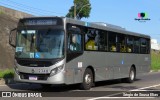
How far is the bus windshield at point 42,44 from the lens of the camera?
1612 centimetres

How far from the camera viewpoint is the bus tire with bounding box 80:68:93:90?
17.7m

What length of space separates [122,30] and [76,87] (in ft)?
16.3

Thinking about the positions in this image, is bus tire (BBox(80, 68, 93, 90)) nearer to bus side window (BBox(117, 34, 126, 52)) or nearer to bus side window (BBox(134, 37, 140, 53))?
bus side window (BBox(117, 34, 126, 52))

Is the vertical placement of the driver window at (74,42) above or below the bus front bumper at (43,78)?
above

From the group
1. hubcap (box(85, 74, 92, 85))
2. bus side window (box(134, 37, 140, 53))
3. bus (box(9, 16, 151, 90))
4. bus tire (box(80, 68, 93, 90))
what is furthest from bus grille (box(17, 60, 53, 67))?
bus side window (box(134, 37, 140, 53))

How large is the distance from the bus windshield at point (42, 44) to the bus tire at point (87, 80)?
2.15 meters

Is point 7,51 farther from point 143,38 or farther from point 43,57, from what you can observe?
point 43,57

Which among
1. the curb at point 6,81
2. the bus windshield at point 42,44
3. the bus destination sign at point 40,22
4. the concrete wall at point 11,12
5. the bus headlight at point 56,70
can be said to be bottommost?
the curb at point 6,81

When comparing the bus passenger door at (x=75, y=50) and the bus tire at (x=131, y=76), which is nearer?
the bus passenger door at (x=75, y=50)

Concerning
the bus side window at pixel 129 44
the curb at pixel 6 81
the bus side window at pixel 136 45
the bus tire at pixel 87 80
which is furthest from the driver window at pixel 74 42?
the bus side window at pixel 136 45

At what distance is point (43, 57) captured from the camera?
16.2m

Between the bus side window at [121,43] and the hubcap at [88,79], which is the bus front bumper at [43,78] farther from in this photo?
the bus side window at [121,43]

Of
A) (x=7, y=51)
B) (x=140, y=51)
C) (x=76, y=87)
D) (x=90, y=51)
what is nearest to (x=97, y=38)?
(x=90, y=51)

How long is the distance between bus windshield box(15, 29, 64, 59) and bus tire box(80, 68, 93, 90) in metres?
2.15
